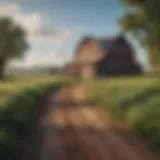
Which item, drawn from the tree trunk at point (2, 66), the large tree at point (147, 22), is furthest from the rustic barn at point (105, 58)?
the large tree at point (147, 22)

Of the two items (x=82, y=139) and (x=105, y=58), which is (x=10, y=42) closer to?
(x=105, y=58)

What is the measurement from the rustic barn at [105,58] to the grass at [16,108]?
0.54 metres

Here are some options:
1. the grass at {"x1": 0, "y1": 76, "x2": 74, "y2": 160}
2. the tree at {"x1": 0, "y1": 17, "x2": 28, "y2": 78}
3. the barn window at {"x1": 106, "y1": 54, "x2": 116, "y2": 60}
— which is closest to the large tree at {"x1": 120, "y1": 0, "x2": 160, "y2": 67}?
the barn window at {"x1": 106, "y1": 54, "x2": 116, "y2": 60}

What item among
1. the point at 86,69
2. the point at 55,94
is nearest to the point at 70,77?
the point at 86,69

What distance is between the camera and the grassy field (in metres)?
10.3

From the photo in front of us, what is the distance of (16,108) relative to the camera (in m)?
11.2

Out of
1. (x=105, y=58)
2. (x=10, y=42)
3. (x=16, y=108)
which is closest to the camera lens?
(x=10, y=42)

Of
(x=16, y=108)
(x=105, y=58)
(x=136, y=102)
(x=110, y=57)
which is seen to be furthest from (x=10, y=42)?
(x=136, y=102)

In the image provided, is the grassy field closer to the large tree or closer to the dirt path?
the dirt path

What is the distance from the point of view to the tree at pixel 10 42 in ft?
31.0

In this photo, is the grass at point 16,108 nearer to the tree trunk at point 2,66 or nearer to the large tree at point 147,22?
the tree trunk at point 2,66

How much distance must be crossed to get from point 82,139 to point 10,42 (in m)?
2.87

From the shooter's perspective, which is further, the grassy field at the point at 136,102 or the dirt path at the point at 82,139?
the grassy field at the point at 136,102

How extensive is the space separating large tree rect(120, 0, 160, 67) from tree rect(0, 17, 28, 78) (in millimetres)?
4443
